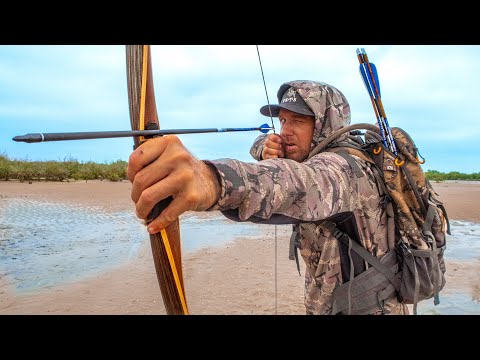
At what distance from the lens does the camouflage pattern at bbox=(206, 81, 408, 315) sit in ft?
4.70

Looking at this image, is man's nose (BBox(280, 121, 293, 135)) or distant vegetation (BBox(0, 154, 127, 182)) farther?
distant vegetation (BBox(0, 154, 127, 182))

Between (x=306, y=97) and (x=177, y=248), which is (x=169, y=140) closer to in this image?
(x=177, y=248)

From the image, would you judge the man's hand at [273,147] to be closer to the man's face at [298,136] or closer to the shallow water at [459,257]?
the man's face at [298,136]

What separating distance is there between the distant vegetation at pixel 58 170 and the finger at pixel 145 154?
49.1 ft

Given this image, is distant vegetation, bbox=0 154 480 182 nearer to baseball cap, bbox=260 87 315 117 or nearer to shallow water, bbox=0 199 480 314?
shallow water, bbox=0 199 480 314

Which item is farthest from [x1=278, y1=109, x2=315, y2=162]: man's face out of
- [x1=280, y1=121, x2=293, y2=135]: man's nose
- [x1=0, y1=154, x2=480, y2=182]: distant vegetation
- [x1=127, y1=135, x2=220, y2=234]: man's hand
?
[x1=0, y1=154, x2=480, y2=182]: distant vegetation

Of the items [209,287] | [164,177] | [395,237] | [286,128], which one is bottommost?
[209,287]

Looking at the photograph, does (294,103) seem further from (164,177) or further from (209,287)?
(209,287)

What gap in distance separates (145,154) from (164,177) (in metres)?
0.09

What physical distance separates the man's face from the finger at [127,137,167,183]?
192 centimetres

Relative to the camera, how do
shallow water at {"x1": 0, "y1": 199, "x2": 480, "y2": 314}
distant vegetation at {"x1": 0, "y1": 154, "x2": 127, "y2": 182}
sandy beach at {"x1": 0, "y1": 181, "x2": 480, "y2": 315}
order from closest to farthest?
1. sandy beach at {"x1": 0, "y1": 181, "x2": 480, "y2": 315}
2. shallow water at {"x1": 0, "y1": 199, "x2": 480, "y2": 314}
3. distant vegetation at {"x1": 0, "y1": 154, "x2": 127, "y2": 182}

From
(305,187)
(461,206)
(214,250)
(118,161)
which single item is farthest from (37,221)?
(461,206)

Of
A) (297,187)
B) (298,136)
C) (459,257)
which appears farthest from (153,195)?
(459,257)

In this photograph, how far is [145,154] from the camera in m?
1.13
